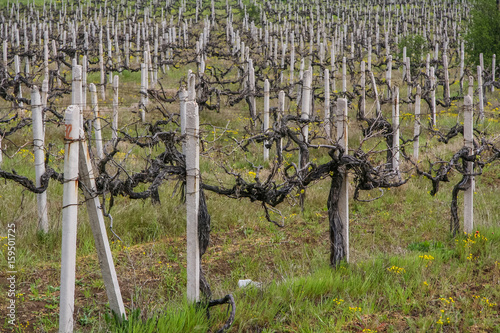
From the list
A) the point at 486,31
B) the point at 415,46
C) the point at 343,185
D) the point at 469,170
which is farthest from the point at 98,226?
the point at 415,46

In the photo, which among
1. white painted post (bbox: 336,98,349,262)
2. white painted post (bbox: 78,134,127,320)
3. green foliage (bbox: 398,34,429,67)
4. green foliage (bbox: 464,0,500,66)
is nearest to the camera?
white painted post (bbox: 78,134,127,320)

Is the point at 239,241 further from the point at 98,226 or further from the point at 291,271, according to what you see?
the point at 98,226

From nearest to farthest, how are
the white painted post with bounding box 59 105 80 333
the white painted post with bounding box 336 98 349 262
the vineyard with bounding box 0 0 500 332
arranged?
the white painted post with bounding box 59 105 80 333
the vineyard with bounding box 0 0 500 332
the white painted post with bounding box 336 98 349 262

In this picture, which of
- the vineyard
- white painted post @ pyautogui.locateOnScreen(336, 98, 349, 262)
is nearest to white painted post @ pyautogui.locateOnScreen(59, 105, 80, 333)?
the vineyard

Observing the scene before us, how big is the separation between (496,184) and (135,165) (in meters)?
7.90

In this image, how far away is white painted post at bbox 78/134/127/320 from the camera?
414 centimetres

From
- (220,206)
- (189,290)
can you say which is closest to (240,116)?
(220,206)

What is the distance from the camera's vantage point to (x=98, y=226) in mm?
4277

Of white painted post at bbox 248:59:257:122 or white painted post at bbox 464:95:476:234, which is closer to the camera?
white painted post at bbox 464:95:476:234

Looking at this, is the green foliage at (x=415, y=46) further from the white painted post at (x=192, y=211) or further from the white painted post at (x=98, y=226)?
the white painted post at (x=98, y=226)

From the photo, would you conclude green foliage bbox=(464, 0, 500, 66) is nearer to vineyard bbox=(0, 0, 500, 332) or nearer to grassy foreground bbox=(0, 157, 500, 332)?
vineyard bbox=(0, 0, 500, 332)

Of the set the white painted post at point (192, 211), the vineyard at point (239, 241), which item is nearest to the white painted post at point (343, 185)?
the vineyard at point (239, 241)

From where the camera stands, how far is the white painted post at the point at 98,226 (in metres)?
4.14

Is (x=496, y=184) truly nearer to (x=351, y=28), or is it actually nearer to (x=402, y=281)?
(x=402, y=281)
